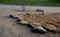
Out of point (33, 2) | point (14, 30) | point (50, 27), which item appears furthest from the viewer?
point (33, 2)

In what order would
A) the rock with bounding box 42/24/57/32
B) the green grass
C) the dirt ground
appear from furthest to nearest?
the green grass → the rock with bounding box 42/24/57/32 → the dirt ground

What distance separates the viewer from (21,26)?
8219 mm

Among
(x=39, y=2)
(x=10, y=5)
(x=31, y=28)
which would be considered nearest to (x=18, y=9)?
(x=10, y=5)

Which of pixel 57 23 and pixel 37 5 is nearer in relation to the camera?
pixel 57 23

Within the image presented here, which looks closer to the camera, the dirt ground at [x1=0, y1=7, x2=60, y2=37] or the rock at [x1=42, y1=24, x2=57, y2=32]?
the dirt ground at [x1=0, y1=7, x2=60, y2=37]

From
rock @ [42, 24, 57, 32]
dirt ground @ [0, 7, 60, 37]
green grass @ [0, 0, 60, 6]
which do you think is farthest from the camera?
green grass @ [0, 0, 60, 6]

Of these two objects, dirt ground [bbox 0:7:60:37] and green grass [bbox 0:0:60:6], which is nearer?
dirt ground [bbox 0:7:60:37]

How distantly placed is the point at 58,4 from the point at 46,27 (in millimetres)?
6966

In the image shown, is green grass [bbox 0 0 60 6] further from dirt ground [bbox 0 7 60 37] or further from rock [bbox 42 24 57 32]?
rock [bbox 42 24 57 32]

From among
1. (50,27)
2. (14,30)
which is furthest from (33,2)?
(14,30)

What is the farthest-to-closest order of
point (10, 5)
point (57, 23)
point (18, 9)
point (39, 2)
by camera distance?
1. point (39, 2)
2. point (10, 5)
3. point (18, 9)
4. point (57, 23)

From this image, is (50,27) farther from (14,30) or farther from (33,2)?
(33,2)

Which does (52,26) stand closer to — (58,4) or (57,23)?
(57,23)

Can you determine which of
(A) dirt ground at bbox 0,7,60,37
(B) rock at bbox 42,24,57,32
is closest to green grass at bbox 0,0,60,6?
(A) dirt ground at bbox 0,7,60,37
